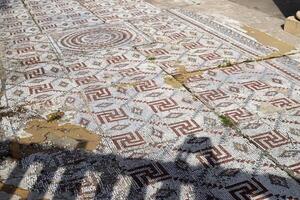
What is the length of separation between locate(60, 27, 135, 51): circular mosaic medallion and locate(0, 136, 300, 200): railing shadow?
276cm

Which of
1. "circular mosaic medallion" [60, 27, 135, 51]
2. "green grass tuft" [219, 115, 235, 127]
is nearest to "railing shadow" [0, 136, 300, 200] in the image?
"green grass tuft" [219, 115, 235, 127]

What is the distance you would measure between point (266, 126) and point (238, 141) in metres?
0.37

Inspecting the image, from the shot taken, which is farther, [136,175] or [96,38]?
[96,38]

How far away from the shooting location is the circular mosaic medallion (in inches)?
236

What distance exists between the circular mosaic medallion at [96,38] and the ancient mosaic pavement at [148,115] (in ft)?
0.10

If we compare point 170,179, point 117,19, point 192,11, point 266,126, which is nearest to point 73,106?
point 170,179

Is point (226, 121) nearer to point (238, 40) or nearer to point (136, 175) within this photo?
point (136, 175)

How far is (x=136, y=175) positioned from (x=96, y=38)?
3.63 metres

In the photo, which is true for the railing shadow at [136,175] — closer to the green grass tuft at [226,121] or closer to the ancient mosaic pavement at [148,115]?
the ancient mosaic pavement at [148,115]

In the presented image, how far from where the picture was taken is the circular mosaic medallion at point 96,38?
600 cm

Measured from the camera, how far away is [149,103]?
13.8ft

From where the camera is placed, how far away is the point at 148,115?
13.0 ft

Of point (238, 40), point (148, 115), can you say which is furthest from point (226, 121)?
point (238, 40)

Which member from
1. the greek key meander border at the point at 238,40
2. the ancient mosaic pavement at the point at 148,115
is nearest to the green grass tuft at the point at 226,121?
the ancient mosaic pavement at the point at 148,115
